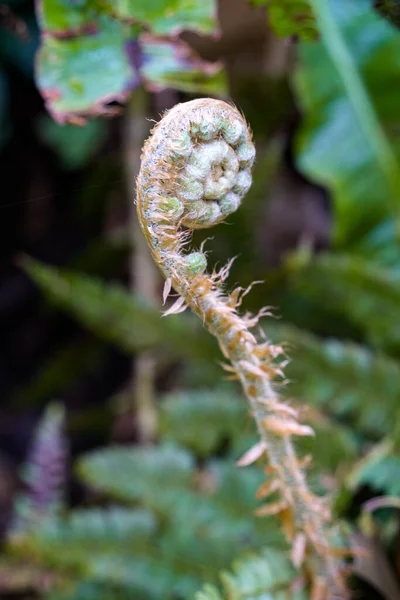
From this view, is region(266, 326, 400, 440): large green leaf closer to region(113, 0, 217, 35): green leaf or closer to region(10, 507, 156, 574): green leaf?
region(10, 507, 156, 574): green leaf

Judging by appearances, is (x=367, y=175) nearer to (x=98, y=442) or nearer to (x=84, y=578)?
(x=84, y=578)

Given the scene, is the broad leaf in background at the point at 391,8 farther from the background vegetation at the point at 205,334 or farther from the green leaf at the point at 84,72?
the green leaf at the point at 84,72

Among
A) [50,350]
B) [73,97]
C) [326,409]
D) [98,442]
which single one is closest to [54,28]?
[73,97]

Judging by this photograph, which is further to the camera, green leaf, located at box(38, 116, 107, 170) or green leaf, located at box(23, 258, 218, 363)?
green leaf, located at box(38, 116, 107, 170)

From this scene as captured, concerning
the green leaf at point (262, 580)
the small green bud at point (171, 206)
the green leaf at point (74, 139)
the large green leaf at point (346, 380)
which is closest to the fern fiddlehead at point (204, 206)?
the small green bud at point (171, 206)

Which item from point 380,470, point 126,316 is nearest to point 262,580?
point 380,470

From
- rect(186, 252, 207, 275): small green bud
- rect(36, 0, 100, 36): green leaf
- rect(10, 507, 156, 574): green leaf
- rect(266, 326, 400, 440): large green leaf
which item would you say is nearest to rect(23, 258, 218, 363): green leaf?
rect(266, 326, 400, 440): large green leaf
